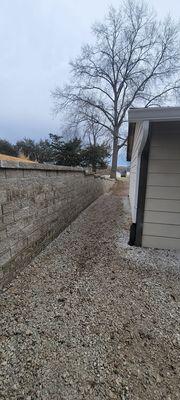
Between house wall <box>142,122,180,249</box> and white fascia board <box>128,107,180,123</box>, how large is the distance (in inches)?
19.7

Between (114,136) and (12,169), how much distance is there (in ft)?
62.1

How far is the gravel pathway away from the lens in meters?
1.40

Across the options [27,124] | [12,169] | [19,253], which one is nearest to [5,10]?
[12,169]

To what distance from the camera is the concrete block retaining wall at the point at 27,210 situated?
2211 millimetres

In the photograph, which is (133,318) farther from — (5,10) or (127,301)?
(5,10)

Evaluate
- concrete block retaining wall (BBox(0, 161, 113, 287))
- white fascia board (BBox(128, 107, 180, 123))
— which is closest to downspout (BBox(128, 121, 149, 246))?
white fascia board (BBox(128, 107, 180, 123))

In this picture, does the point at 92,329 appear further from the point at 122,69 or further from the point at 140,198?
the point at 122,69

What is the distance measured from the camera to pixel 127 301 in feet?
7.26

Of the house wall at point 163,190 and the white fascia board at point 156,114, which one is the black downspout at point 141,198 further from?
the white fascia board at point 156,114

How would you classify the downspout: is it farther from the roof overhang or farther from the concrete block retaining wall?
the concrete block retaining wall

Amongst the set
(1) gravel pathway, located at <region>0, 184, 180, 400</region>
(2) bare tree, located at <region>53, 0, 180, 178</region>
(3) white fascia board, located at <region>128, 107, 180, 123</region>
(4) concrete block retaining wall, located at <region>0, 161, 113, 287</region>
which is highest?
(2) bare tree, located at <region>53, 0, 180, 178</region>

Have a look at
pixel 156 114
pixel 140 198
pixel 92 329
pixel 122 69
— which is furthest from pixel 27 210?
pixel 122 69

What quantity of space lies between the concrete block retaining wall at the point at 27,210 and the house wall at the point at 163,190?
1.46 meters

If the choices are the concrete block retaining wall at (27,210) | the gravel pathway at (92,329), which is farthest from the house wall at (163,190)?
the concrete block retaining wall at (27,210)
